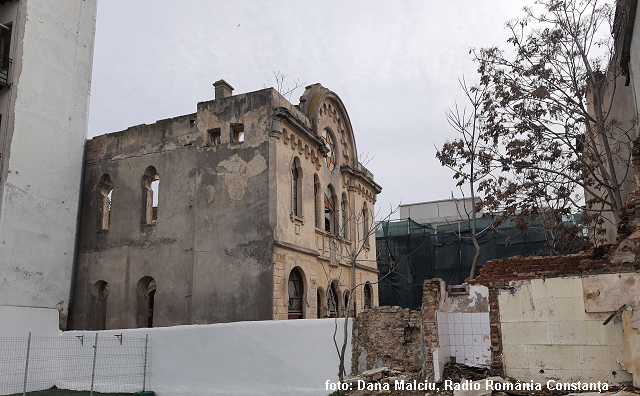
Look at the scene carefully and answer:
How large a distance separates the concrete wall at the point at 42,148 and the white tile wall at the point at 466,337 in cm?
1329

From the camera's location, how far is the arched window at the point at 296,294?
18.0 meters

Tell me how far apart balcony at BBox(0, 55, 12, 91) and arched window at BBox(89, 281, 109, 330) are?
24.6 ft

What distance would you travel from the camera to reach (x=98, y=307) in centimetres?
1953

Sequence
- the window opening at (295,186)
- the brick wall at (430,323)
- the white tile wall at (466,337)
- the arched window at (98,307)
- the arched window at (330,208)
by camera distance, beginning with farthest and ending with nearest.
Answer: the arched window at (330,208) < the arched window at (98,307) < the window opening at (295,186) < the white tile wall at (466,337) < the brick wall at (430,323)

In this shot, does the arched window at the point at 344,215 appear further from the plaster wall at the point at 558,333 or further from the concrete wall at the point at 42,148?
the plaster wall at the point at 558,333

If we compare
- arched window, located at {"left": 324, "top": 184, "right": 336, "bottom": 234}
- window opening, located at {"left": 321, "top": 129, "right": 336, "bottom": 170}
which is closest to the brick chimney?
window opening, located at {"left": 321, "top": 129, "right": 336, "bottom": 170}

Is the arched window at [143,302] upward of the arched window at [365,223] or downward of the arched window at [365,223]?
downward

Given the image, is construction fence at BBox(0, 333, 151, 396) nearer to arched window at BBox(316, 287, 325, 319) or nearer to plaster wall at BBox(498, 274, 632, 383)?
arched window at BBox(316, 287, 325, 319)

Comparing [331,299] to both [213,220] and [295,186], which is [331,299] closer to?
[295,186]

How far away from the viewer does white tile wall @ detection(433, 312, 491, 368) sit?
13021mm

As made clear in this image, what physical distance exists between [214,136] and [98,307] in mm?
7561

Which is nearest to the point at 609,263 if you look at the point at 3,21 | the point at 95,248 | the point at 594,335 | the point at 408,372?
the point at 594,335

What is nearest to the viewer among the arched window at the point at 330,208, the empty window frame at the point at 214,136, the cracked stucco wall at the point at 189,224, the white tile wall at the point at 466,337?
the white tile wall at the point at 466,337

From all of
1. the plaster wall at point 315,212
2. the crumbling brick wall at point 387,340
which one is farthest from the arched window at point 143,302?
the crumbling brick wall at point 387,340
